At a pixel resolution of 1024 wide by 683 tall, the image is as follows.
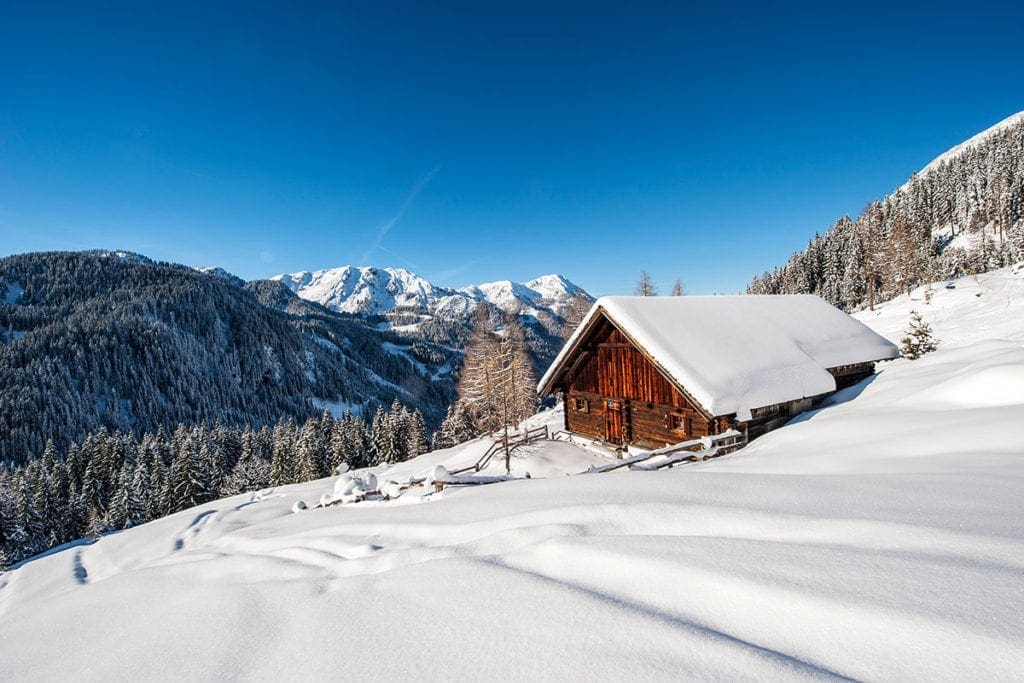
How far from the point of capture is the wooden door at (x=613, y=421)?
14851mm

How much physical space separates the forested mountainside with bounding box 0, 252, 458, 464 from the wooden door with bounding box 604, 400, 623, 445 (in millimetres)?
113884

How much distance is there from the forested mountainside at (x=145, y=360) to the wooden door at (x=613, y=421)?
374 feet

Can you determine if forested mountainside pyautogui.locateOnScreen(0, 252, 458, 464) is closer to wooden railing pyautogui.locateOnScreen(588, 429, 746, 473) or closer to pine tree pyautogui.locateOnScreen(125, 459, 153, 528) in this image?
pine tree pyautogui.locateOnScreen(125, 459, 153, 528)

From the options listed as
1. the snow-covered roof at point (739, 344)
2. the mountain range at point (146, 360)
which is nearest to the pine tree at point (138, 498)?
the snow-covered roof at point (739, 344)

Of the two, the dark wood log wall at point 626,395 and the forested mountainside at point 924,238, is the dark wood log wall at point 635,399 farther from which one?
the forested mountainside at point 924,238

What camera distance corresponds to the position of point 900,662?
191 centimetres

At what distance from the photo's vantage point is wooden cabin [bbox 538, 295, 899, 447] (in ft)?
36.7

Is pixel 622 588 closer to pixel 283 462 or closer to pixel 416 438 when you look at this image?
pixel 416 438

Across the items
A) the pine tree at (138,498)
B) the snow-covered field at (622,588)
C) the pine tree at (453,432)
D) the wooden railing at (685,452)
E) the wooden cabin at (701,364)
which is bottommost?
the pine tree at (138,498)

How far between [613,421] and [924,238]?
268ft

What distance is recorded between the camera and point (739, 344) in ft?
41.8

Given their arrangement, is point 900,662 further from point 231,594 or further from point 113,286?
point 113,286

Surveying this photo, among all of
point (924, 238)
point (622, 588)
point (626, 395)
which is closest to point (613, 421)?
point (626, 395)

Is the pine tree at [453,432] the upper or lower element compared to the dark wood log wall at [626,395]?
lower
